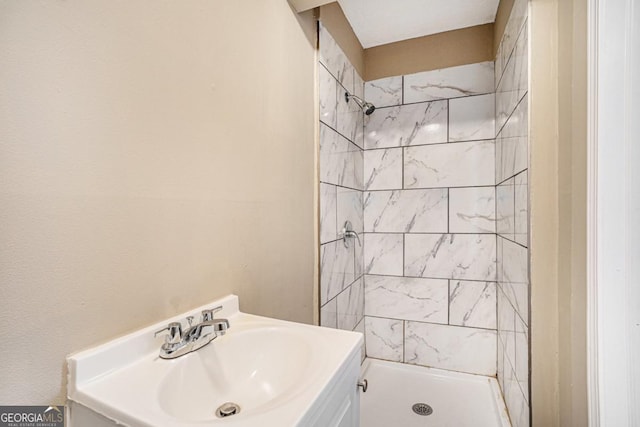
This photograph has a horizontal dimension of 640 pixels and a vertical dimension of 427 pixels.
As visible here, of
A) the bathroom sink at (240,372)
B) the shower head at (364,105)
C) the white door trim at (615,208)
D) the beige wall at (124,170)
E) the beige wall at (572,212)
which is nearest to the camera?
the beige wall at (124,170)

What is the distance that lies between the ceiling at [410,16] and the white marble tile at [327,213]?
44.9 inches

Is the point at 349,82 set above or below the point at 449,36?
below

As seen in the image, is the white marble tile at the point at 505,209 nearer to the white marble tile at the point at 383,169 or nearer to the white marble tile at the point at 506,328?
the white marble tile at the point at 506,328

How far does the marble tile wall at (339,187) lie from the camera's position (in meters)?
1.63

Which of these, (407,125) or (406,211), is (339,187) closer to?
(406,211)

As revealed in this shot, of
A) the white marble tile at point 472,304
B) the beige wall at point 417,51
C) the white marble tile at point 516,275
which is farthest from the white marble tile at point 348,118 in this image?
the white marble tile at point 472,304

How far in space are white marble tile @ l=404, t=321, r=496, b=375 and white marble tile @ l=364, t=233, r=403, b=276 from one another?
416 millimetres

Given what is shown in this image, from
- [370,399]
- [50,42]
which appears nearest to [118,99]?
[50,42]

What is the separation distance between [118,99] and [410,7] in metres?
1.86

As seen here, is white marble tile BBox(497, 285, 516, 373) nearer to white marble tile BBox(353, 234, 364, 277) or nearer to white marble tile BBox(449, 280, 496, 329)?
white marble tile BBox(449, 280, 496, 329)

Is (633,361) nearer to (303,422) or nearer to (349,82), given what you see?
(303,422)

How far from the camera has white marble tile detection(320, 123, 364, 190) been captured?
164 centimetres

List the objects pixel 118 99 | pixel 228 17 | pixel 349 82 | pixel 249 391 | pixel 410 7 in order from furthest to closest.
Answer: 1. pixel 349 82
2. pixel 410 7
3. pixel 228 17
4. pixel 249 391
5. pixel 118 99

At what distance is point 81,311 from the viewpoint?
61 cm
